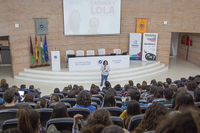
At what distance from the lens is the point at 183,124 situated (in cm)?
91

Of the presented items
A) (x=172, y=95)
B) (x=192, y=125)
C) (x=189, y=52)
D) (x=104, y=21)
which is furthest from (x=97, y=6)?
(x=192, y=125)

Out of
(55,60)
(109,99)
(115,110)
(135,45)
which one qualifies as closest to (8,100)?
(109,99)

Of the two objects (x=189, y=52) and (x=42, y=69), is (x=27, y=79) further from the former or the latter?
(x=189, y=52)

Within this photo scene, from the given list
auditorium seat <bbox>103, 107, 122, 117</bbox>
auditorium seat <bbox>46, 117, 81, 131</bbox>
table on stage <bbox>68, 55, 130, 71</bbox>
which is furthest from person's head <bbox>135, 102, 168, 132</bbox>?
table on stage <bbox>68, 55, 130, 71</bbox>

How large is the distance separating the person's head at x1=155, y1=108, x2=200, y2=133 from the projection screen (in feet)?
37.5

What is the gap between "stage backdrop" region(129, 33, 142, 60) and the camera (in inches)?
500

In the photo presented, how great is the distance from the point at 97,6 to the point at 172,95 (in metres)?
9.44

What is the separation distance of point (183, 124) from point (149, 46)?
40.4 ft

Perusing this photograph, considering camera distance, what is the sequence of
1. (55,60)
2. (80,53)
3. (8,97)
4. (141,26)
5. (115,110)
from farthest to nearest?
(141,26)
(80,53)
(55,60)
(8,97)
(115,110)

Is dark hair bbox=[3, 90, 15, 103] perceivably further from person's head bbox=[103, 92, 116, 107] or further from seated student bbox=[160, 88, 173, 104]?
seated student bbox=[160, 88, 173, 104]

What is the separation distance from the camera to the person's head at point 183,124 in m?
0.90

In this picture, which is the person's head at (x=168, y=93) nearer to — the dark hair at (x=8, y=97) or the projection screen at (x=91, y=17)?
the dark hair at (x=8, y=97)

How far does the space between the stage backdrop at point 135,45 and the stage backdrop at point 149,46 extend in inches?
13.8

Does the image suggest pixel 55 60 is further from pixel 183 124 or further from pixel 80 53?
pixel 183 124
